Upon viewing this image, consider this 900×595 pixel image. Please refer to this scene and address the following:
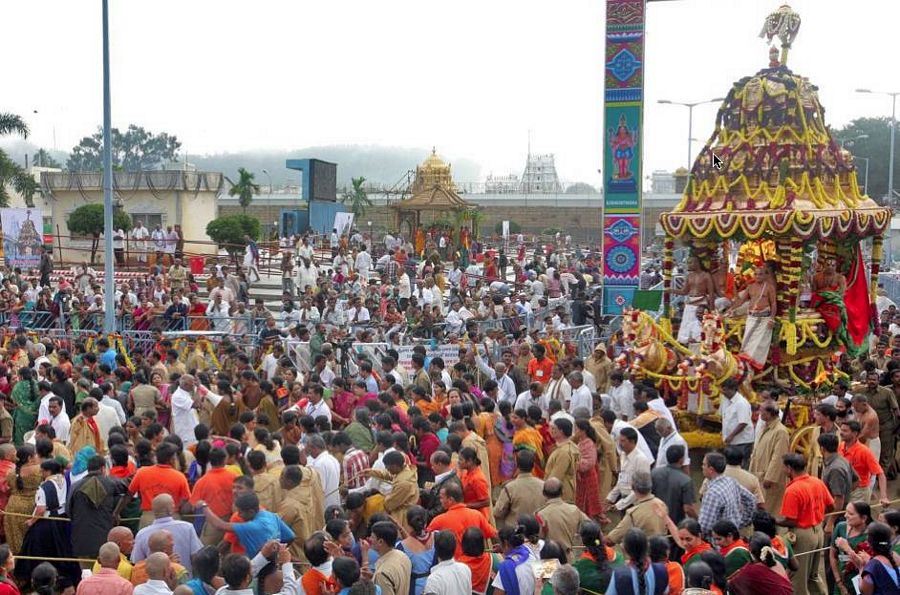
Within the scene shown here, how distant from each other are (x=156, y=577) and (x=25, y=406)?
6.64 m

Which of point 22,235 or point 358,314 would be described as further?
point 22,235

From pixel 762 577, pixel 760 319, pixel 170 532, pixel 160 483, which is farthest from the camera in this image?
pixel 760 319

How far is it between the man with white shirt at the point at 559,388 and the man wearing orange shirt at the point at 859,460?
3596 millimetres

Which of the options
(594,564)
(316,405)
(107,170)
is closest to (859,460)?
(594,564)

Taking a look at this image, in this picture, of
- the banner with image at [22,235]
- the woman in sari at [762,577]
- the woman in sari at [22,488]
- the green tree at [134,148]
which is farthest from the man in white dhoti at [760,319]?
the green tree at [134,148]

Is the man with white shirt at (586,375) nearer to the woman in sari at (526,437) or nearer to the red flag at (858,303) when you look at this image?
the woman in sari at (526,437)

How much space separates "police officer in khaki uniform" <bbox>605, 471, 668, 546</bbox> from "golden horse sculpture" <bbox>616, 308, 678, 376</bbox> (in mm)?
5680

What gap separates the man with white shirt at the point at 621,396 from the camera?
12281 mm

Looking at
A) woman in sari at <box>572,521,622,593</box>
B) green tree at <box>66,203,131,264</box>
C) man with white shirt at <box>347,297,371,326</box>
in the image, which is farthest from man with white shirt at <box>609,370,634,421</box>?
green tree at <box>66,203,131,264</box>

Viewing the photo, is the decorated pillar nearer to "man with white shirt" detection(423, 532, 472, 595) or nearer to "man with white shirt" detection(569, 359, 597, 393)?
"man with white shirt" detection(569, 359, 597, 393)

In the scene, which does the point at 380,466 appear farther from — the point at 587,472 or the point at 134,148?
the point at 134,148

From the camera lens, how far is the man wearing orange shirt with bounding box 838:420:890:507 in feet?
30.7

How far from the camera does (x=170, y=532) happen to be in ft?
23.9

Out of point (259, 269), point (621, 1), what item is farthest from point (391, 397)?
point (259, 269)
